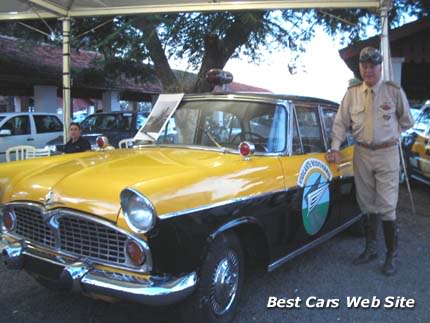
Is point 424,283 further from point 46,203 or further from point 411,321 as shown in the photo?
point 46,203

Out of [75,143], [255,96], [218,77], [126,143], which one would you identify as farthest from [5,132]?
[255,96]

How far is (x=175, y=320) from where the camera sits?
342 centimetres

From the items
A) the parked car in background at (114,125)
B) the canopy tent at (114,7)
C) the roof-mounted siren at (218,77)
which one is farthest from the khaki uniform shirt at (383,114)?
the parked car in background at (114,125)

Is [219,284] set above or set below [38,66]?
below

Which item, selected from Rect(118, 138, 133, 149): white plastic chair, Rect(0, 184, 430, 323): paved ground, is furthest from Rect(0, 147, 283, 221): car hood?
Rect(0, 184, 430, 323): paved ground

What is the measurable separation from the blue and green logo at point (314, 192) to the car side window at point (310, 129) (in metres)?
0.15

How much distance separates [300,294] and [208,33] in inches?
284

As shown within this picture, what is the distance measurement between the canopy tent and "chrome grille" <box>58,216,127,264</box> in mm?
4892

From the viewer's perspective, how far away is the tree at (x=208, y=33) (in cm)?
986

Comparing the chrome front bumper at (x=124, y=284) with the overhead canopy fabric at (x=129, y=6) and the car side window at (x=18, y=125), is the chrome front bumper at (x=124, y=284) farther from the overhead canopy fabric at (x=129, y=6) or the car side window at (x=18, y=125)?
the car side window at (x=18, y=125)

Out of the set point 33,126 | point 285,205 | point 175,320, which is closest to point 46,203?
point 175,320

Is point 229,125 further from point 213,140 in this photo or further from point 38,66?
point 38,66

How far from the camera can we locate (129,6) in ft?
24.8

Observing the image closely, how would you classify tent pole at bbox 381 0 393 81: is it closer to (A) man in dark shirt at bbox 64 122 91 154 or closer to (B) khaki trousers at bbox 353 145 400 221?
(B) khaki trousers at bbox 353 145 400 221
